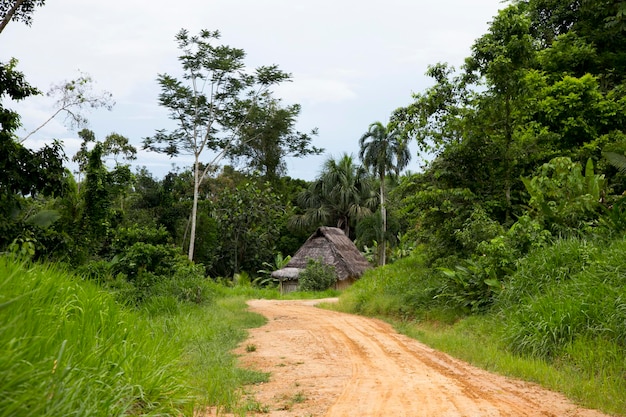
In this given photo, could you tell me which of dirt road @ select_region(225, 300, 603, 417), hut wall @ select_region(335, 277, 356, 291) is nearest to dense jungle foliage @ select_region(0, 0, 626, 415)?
dirt road @ select_region(225, 300, 603, 417)

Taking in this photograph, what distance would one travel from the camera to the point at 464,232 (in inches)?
495

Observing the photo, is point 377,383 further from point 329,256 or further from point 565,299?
point 329,256

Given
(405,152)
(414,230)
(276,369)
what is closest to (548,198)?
(414,230)

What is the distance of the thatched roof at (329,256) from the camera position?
32438mm

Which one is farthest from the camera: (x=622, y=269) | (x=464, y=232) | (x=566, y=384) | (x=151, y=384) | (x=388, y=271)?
(x=388, y=271)

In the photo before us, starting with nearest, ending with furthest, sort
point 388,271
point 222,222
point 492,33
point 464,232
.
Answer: point 464,232, point 492,33, point 388,271, point 222,222

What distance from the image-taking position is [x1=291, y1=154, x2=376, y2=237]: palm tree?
1718 inches

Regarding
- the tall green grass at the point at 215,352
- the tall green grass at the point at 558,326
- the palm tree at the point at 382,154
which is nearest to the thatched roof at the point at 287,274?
the palm tree at the point at 382,154

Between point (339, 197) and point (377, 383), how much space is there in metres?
37.8

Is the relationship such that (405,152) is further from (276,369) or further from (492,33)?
(276,369)

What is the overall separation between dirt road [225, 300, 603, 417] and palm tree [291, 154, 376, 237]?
33366 millimetres

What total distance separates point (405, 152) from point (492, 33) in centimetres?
2477

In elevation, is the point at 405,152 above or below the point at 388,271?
above

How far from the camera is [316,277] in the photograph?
1197 inches
